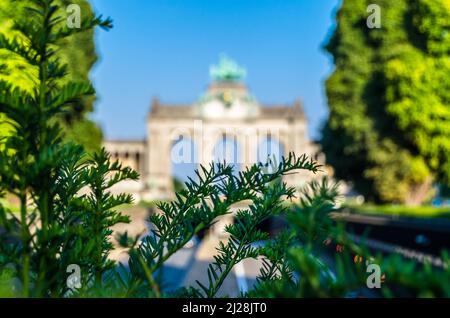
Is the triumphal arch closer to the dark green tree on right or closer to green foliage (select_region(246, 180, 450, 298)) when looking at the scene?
the dark green tree on right

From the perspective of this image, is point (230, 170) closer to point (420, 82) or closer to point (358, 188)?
point (420, 82)

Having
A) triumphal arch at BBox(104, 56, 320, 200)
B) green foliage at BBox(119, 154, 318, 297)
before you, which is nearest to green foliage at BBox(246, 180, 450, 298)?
green foliage at BBox(119, 154, 318, 297)

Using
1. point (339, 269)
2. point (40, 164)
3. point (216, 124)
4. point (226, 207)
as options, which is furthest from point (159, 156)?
point (339, 269)

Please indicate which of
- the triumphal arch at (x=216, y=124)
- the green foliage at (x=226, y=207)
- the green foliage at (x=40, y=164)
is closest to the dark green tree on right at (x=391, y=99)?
the green foliage at (x=226, y=207)

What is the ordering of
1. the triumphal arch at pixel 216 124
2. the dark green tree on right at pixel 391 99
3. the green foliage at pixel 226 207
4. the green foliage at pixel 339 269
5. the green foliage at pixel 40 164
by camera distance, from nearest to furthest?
the green foliage at pixel 339 269, the green foliage at pixel 40 164, the green foliage at pixel 226 207, the dark green tree on right at pixel 391 99, the triumphal arch at pixel 216 124

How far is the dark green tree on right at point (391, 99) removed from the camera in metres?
24.5

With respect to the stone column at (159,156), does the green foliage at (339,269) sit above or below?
below

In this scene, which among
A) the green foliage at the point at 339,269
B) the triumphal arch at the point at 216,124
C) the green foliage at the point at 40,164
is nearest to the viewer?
the green foliage at the point at 339,269

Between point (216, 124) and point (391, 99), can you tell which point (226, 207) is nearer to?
point (391, 99)

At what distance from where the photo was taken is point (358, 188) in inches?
1363

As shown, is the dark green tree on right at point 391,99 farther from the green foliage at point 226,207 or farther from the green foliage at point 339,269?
the green foliage at point 339,269

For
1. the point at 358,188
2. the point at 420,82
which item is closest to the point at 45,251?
the point at 420,82

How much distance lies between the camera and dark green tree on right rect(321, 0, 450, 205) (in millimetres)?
24547
